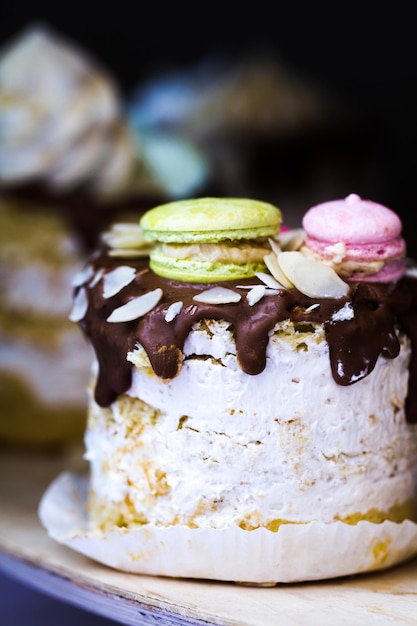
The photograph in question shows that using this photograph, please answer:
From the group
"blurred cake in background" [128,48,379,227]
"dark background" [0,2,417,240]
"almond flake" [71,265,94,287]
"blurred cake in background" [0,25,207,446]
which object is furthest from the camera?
"dark background" [0,2,417,240]

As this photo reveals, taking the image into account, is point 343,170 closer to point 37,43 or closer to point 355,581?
point 37,43

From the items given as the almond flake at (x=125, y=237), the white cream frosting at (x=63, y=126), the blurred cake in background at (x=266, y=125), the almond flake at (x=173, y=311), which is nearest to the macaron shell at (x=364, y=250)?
the almond flake at (x=173, y=311)

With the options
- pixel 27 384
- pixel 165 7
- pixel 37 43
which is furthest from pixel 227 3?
pixel 27 384

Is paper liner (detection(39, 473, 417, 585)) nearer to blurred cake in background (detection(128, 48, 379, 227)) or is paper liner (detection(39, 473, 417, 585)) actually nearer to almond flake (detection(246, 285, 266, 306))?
almond flake (detection(246, 285, 266, 306))

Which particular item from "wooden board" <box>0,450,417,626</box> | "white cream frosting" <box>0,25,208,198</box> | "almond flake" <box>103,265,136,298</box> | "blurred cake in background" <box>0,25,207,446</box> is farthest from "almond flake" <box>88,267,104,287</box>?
"white cream frosting" <box>0,25,208,198</box>

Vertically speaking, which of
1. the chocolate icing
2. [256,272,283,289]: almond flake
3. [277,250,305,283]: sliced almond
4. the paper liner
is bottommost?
the paper liner

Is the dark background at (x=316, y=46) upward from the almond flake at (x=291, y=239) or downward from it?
upward

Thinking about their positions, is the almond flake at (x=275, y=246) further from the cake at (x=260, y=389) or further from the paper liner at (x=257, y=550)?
the paper liner at (x=257, y=550)
